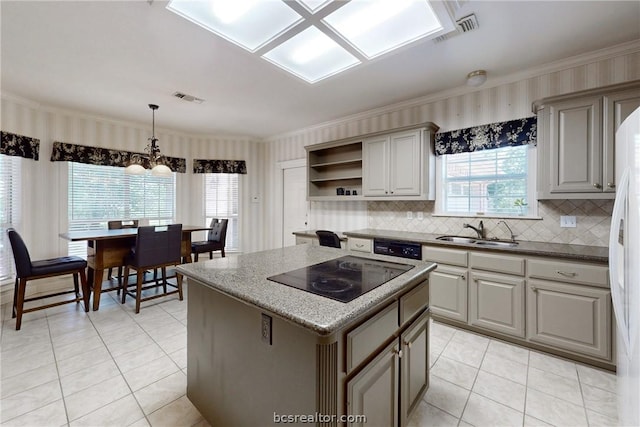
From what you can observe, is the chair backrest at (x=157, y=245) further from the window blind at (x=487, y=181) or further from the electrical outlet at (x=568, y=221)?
the electrical outlet at (x=568, y=221)

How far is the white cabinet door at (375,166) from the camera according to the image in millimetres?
3521

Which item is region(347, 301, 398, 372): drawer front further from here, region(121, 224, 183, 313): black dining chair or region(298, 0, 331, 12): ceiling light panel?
region(121, 224, 183, 313): black dining chair

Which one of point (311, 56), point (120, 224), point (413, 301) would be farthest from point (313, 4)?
point (120, 224)

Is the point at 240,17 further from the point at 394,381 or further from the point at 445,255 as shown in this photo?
the point at 445,255

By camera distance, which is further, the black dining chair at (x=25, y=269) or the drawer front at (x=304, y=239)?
the drawer front at (x=304, y=239)

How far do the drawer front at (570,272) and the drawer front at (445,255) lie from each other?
537 mm

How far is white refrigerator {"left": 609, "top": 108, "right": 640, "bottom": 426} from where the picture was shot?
110 cm

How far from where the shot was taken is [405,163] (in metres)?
3.35

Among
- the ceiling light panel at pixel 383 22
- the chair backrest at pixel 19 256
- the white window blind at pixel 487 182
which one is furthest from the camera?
the white window blind at pixel 487 182

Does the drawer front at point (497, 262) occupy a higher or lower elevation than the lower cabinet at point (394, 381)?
higher

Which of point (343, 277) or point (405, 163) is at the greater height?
Result: point (405, 163)

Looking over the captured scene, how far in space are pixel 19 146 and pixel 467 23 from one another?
16.7 feet

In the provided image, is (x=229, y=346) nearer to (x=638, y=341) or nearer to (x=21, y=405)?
(x=21, y=405)

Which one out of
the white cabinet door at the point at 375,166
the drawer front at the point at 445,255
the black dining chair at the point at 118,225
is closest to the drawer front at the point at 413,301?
the drawer front at the point at 445,255
